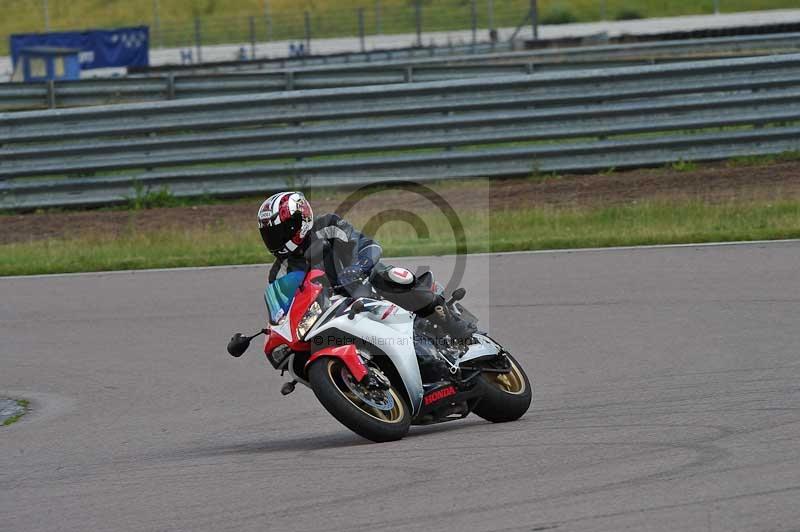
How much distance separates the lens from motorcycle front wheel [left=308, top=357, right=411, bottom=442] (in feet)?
20.9

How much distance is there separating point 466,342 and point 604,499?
2.17 meters

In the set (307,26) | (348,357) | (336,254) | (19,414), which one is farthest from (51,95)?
(307,26)

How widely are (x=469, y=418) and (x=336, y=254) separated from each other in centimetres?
154

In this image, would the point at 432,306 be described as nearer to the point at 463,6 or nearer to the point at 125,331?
the point at 125,331

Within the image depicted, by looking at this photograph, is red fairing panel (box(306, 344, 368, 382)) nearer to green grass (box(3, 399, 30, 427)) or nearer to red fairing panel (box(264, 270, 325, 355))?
red fairing panel (box(264, 270, 325, 355))

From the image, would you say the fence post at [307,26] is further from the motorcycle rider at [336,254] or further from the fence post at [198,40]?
the motorcycle rider at [336,254]

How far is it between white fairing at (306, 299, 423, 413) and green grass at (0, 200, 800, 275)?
712 centimetres

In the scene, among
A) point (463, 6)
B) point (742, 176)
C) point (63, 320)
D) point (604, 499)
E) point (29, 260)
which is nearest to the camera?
point (604, 499)

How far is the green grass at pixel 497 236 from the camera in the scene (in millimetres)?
13930

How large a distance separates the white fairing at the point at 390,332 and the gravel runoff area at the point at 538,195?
9725 mm

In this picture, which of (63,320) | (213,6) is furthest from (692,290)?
(213,6)

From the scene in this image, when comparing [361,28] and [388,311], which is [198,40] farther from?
[388,311]

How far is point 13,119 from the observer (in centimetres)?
1767

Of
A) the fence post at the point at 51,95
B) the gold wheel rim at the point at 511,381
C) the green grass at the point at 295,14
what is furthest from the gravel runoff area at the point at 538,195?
the green grass at the point at 295,14
